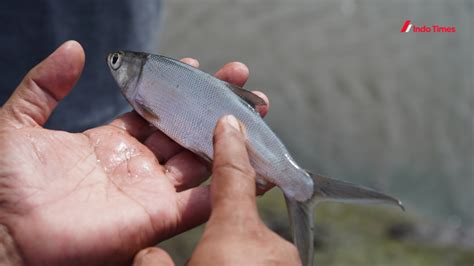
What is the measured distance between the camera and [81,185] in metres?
2.68

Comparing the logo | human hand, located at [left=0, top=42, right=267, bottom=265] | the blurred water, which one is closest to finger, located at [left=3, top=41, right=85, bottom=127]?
human hand, located at [left=0, top=42, right=267, bottom=265]

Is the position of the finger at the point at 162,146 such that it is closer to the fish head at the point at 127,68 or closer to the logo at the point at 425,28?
the fish head at the point at 127,68

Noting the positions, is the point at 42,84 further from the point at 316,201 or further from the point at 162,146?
the point at 316,201

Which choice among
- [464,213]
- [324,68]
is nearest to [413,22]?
[324,68]

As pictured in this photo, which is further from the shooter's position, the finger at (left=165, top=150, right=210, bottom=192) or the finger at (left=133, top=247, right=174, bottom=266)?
the finger at (left=165, top=150, right=210, bottom=192)

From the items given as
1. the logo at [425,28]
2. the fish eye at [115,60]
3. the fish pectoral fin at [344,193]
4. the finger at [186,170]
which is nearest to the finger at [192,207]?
the finger at [186,170]

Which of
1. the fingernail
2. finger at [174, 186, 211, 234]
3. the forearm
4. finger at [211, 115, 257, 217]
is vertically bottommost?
the forearm

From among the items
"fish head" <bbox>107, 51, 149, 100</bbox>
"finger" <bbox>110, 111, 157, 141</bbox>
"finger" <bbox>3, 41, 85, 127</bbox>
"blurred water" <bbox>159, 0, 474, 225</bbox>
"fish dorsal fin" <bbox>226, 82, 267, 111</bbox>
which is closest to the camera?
"finger" <bbox>3, 41, 85, 127</bbox>

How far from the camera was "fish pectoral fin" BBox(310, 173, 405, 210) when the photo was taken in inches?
97.4

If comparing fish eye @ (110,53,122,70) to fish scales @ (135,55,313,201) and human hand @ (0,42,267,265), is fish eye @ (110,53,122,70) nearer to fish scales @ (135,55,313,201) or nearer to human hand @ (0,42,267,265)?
fish scales @ (135,55,313,201)

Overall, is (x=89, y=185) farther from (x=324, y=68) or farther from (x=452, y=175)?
(x=324, y=68)

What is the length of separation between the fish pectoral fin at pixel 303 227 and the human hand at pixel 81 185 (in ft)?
1.64

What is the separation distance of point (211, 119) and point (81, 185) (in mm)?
920

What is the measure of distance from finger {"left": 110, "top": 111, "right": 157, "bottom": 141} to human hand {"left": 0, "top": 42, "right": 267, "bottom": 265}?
25 millimetres
